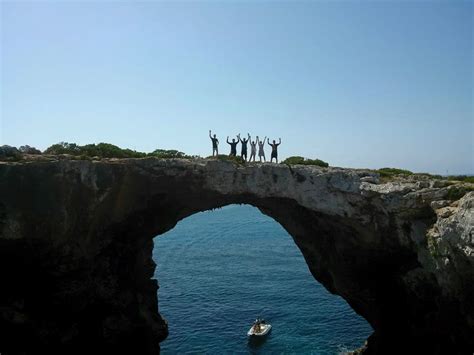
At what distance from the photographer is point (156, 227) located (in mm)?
29141

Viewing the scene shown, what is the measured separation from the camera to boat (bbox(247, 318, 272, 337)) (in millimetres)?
32031

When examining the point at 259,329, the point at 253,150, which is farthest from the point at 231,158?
the point at 259,329

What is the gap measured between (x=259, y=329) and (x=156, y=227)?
11.8 metres

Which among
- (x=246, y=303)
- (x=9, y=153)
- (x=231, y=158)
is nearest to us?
(x=9, y=153)

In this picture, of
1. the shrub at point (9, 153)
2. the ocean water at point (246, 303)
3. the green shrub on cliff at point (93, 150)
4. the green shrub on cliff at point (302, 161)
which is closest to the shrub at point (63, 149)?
the green shrub on cliff at point (93, 150)

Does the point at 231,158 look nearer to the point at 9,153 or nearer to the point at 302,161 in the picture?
the point at 302,161

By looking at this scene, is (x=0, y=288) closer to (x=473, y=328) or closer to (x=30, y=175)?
(x=30, y=175)

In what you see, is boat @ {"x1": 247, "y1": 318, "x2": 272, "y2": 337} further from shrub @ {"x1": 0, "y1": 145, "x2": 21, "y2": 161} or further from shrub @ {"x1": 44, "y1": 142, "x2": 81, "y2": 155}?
shrub @ {"x1": 0, "y1": 145, "x2": 21, "y2": 161}

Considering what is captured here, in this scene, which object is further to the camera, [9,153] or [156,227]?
[156,227]

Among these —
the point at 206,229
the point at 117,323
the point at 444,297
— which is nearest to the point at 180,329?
the point at 117,323

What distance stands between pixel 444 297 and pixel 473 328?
5.77ft

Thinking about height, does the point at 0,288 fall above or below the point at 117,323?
above

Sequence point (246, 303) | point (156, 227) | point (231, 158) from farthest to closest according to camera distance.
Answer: point (246, 303) < point (156, 227) < point (231, 158)

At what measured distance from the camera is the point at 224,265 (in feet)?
174
